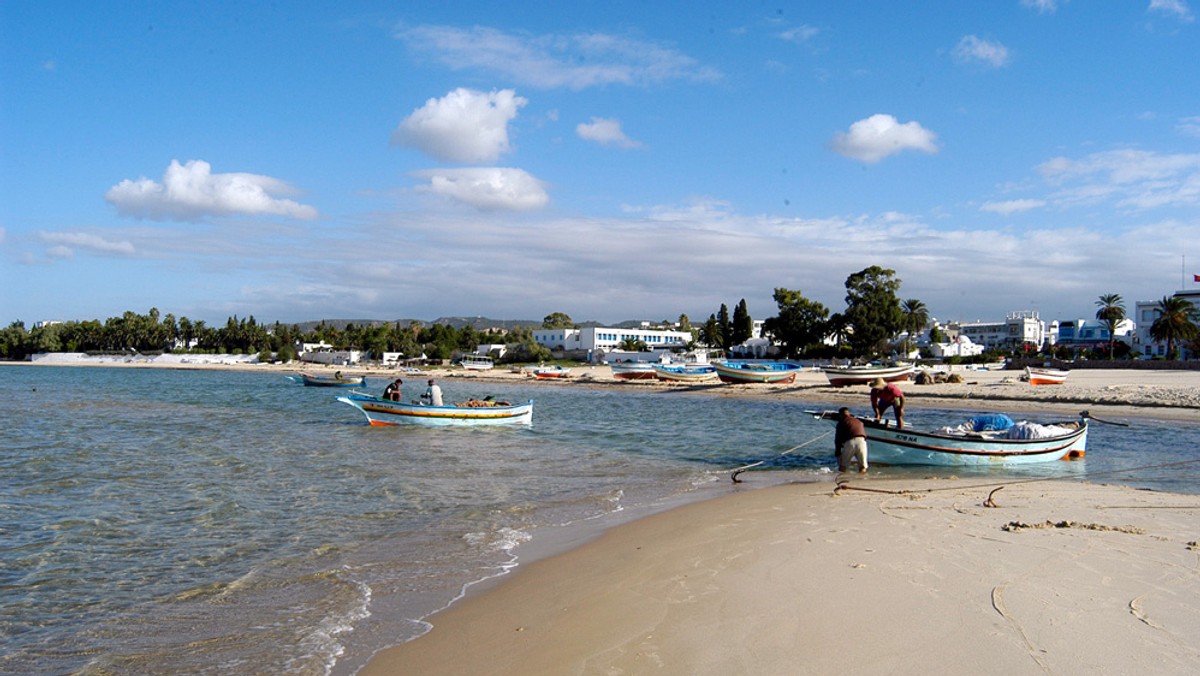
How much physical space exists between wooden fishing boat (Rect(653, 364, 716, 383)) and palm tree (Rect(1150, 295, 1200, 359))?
44.2 metres

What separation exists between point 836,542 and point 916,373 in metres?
49.7

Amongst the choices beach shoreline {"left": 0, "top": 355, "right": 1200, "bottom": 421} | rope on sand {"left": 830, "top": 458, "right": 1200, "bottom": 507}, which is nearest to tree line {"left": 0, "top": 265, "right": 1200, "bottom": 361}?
beach shoreline {"left": 0, "top": 355, "right": 1200, "bottom": 421}

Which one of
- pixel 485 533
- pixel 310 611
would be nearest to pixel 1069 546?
pixel 485 533

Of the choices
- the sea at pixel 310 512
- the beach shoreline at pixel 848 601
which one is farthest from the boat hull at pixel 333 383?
the beach shoreline at pixel 848 601

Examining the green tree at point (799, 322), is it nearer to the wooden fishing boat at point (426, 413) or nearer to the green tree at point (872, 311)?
the green tree at point (872, 311)

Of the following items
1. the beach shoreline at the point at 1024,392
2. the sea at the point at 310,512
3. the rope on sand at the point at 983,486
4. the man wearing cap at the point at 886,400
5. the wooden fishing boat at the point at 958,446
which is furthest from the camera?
the beach shoreline at the point at 1024,392

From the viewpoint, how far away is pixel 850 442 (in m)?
17.1

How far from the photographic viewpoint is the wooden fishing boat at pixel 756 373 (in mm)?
55875

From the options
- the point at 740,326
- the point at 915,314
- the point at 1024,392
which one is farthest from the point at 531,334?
the point at 1024,392

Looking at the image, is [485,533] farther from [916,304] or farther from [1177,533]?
[916,304]

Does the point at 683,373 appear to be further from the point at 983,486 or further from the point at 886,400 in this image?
the point at 983,486

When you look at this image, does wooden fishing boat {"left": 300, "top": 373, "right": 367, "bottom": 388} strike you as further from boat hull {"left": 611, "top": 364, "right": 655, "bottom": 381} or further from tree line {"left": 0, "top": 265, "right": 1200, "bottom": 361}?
tree line {"left": 0, "top": 265, "right": 1200, "bottom": 361}

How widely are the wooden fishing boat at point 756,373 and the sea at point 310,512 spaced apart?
24081 millimetres

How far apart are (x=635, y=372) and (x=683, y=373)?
486 cm
